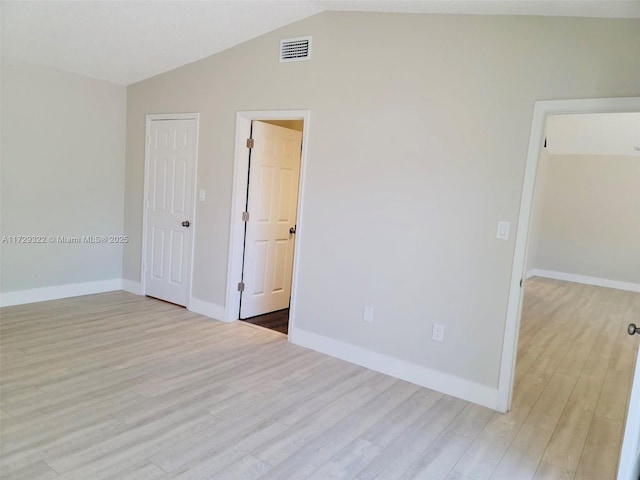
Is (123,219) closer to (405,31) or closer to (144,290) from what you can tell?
(144,290)

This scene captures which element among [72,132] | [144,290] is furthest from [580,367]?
[72,132]

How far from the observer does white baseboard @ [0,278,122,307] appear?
4.29 m

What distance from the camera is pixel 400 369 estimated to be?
10.9ft

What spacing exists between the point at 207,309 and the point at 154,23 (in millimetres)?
2718

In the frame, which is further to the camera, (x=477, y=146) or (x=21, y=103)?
(x=21, y=103)

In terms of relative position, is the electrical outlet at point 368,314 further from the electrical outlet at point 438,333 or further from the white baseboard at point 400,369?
the electrical outlet at point 438,333

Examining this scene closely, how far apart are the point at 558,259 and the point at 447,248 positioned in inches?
264

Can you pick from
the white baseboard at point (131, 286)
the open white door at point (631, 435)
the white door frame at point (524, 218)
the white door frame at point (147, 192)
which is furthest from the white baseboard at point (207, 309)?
the open white door at point (631, 435)

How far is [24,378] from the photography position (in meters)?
2.83

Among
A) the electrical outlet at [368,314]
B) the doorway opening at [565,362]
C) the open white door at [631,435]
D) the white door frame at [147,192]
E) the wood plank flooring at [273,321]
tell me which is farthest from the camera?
the white door frame at [147,192]

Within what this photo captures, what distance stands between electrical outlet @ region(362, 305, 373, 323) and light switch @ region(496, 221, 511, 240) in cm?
114

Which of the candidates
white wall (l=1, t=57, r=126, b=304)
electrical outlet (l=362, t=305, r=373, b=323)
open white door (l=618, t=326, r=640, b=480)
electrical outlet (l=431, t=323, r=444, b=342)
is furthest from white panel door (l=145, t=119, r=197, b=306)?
open white door (l=618, t=326, r=640, b=480)

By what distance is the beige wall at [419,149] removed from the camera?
108 inches

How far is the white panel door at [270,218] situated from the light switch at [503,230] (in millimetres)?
2393
